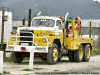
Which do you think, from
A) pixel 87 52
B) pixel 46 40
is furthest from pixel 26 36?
pixel 87 52

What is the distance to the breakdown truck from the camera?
81.9ft

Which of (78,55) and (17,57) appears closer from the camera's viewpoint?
(17,57)

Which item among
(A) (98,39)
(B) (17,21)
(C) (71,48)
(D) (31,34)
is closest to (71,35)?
(C) (71,48)

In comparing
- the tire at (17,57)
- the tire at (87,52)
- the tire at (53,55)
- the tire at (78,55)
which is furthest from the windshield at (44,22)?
the tire at (87,52)

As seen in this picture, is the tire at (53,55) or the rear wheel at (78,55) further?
the rear wheel at (78,55)

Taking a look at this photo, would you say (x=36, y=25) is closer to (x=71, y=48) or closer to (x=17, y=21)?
(x=71, y=48)

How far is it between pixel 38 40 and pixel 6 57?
5.86 meters

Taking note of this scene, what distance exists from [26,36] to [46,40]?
1.45m

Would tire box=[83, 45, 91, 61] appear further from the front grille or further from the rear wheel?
the front grille

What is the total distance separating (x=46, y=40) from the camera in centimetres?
2491

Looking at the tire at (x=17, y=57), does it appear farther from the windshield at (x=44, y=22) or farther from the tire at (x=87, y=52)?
the tire at (x=87, y=52)

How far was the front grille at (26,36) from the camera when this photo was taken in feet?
84.0

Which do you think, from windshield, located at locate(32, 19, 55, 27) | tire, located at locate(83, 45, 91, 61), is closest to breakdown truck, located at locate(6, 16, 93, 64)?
windshield, located at locate(32, 19, 55, 27)

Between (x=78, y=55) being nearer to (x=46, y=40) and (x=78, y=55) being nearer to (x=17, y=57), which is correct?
(x=17, y=57)
